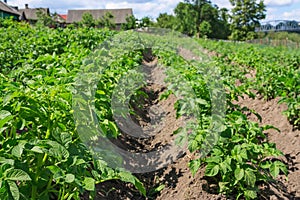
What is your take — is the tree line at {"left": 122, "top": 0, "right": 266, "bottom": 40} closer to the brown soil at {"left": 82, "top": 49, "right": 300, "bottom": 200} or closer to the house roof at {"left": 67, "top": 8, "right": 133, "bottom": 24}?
the house roof at {"left": 67, "top": 8, "right": 133, "bottom": 24}

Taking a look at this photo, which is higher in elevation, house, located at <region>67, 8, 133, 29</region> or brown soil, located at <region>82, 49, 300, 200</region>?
house, located at <region>67, 8, 133, 29</region>

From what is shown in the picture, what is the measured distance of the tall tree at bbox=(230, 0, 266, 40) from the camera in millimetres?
51531

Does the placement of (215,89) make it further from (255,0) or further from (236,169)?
(255,0)

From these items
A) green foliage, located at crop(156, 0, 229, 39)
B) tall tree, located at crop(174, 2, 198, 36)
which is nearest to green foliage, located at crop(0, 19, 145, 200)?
green foliage, located at crop(156, 0, 229, 39)

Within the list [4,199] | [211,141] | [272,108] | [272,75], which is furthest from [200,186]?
[272,75]

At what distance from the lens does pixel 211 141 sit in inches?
124

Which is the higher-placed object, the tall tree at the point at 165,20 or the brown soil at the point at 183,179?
the tall tree at the point at 165,20

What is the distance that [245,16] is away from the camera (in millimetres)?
52094

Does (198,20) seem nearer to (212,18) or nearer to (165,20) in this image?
(212,18)

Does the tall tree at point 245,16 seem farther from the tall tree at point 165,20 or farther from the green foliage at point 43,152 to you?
the green foliage at point 43,152

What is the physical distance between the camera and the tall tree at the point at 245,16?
2029 inches

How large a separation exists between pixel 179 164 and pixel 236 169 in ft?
3.46

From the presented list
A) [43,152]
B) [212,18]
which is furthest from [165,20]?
[43,152]

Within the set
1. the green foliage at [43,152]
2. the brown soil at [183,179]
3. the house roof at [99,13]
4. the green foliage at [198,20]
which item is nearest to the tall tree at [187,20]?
the green foliage at [198,20]
